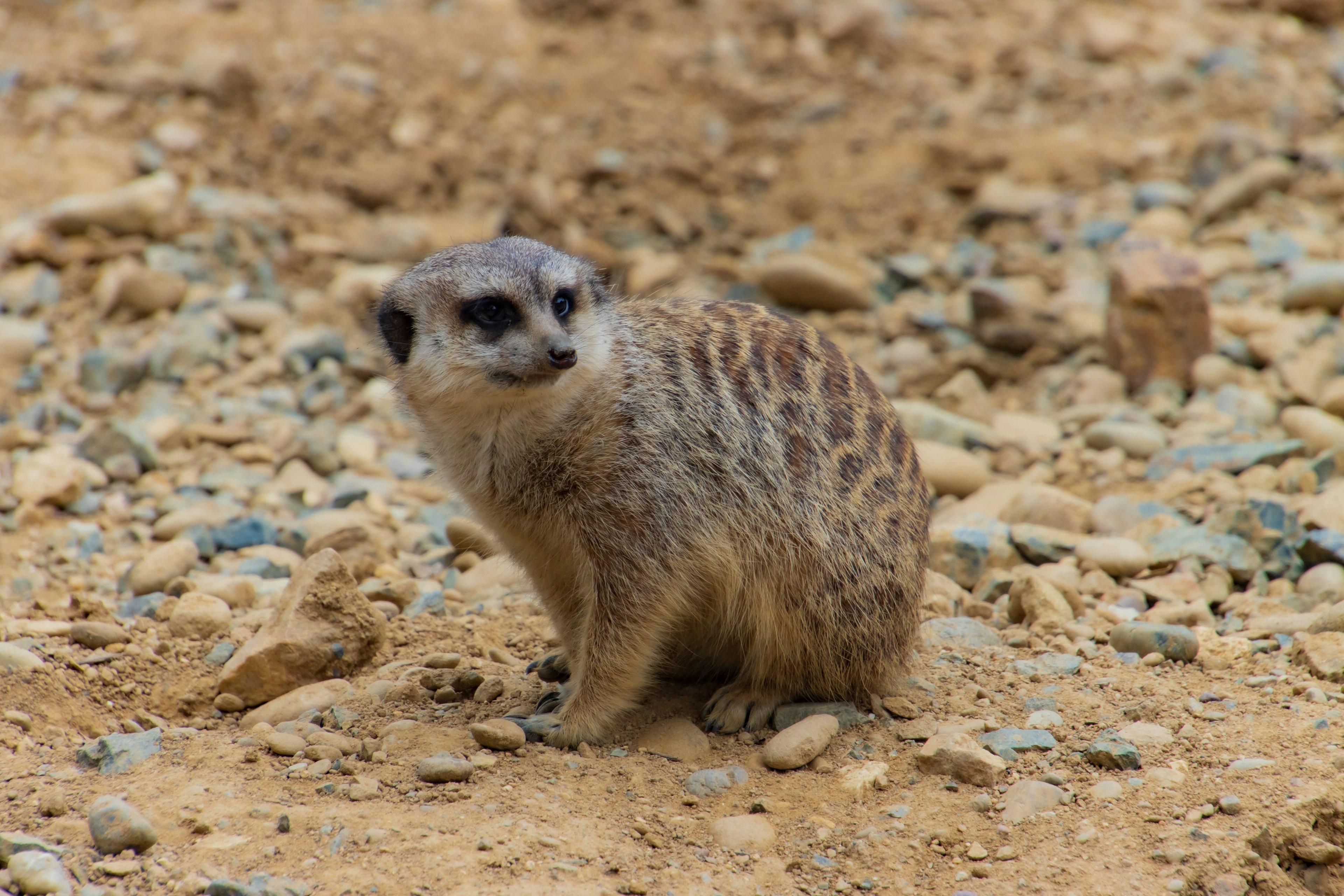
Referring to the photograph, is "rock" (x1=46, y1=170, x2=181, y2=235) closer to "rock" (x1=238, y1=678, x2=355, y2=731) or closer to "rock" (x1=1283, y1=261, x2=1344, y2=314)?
"rock" (x1=238, y1=678, x2=355, y2=731)

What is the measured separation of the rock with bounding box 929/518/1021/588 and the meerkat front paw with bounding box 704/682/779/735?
4.08 feet

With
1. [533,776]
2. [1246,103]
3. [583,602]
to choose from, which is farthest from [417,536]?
[1246,103]

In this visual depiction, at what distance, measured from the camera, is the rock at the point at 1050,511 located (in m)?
5.43

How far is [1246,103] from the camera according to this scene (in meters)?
9.20

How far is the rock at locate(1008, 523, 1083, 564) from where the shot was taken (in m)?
5.07

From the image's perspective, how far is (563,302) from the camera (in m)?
3.79

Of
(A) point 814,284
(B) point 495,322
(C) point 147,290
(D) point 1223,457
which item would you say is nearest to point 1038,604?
(D) point 1223,457

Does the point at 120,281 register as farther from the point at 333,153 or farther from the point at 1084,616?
the point at 1084,616

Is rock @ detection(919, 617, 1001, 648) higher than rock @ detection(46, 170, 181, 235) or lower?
lower

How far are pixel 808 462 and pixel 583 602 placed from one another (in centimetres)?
89

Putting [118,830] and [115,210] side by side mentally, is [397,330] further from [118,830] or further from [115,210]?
[115,210]

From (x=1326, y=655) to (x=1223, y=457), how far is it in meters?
2.08

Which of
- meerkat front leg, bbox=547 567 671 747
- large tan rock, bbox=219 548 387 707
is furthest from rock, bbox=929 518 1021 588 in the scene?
large tan rock, bbox=219 548 387 707

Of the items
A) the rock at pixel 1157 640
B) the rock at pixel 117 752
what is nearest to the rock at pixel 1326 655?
the rock at pixel 1157 640
